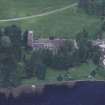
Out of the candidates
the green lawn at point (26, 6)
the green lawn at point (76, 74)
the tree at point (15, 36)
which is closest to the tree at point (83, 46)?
the green lawn at point (76, 74)

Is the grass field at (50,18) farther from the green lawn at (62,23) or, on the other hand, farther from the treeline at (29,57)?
the treeline at (29,57)

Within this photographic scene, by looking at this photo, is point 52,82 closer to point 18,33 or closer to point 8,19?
point 18,33

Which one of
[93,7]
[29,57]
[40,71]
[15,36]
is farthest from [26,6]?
[40,71]

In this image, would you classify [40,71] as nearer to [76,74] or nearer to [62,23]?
[76,74]

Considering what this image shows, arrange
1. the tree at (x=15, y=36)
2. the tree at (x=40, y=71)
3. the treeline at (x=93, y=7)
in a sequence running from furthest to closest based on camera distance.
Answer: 1. the treeline at (x=93, y=7)
2. the tree at (x=15, y=36)
3. the tree at (x=40, y=71)

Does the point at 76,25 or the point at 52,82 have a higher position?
the point at 76,25

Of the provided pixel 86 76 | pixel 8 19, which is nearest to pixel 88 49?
pixel 86 76

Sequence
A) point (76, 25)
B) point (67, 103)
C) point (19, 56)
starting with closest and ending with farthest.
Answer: point (67, 103)
point (19, 56)
point (76, 25)

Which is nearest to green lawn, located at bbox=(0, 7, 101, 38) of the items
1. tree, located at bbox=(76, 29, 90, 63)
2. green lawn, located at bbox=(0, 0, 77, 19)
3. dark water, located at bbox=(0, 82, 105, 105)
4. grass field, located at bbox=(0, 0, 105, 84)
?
grass field, located at bbox=(0, 0, 105, 84)
